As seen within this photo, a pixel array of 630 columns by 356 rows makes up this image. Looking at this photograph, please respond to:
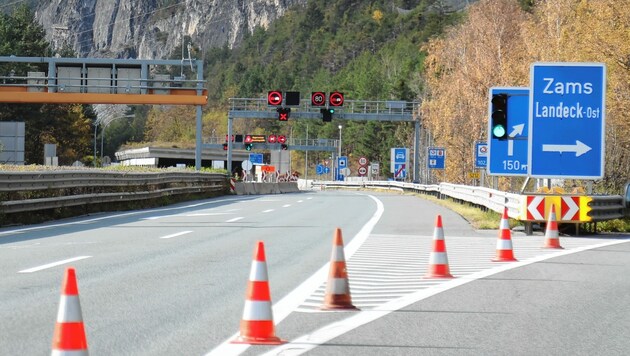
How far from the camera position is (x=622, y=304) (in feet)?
36.6

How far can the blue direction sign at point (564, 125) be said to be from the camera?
22.8 meters

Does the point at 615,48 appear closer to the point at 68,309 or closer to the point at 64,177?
A: the point at 64,177

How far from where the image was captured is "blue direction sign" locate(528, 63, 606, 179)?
2284 cm

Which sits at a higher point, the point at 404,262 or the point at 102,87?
the point at 102,87

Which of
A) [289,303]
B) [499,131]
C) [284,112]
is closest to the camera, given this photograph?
[289,303]

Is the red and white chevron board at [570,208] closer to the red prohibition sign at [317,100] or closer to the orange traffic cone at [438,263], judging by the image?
the orange traffic cone at [438,263]

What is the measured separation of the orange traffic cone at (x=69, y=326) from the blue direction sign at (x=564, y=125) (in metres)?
17.7

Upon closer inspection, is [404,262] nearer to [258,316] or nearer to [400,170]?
[258,316]

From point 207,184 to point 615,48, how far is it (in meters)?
19.3

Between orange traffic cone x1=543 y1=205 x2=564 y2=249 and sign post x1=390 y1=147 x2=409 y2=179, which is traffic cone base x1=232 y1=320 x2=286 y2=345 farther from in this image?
sign post x1=390 y1=147 x2=409 y2=179

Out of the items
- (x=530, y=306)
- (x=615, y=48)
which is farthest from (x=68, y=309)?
(x=615, y=48)

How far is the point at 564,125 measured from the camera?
75.2 feet

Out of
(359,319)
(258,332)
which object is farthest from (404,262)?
(258,332)

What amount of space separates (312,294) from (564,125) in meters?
13.0
